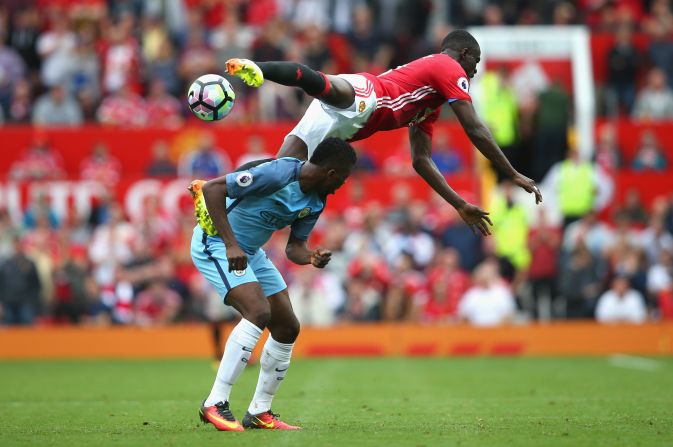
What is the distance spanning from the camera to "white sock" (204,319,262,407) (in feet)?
32.1

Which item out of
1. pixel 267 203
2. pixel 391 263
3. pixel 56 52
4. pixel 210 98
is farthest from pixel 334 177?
pixel 56 52

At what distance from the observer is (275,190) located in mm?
9805

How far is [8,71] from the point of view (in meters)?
25.2

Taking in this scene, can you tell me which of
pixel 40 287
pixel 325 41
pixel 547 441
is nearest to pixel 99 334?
pixel 40 287

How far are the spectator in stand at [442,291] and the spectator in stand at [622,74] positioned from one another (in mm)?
6188

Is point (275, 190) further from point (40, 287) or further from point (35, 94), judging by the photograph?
point (35, 94)

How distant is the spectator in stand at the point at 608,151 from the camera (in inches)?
916

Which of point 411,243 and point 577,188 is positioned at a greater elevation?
point 577,188

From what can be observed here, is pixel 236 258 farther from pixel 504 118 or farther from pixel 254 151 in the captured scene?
pixel 504 118

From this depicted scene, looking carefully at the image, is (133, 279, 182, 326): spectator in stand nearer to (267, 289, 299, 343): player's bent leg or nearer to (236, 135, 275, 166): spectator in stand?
(236, 135, 275, 166): spectator in stand

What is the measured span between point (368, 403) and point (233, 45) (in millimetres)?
14150

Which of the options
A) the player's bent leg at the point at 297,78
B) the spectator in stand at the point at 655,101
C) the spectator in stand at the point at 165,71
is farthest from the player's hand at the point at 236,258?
the spectator in stand at the point at 655,101

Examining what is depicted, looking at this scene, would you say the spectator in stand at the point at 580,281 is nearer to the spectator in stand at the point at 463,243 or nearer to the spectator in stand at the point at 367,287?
the spectator in stand at the point at 463,243

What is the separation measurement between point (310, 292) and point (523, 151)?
525 cm
